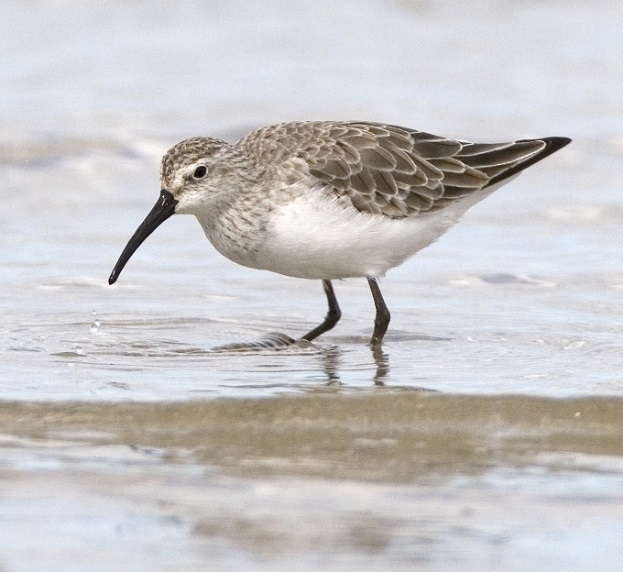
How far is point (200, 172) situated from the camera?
8883 mm

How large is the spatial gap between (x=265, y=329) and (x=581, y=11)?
36.8 ft

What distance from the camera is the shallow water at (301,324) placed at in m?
5.44

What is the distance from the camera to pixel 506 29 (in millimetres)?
18469

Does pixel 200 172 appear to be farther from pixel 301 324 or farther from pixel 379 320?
pixel 379 320

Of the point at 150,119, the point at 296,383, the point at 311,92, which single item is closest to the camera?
the point at 296,383

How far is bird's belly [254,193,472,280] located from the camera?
8.56 metres

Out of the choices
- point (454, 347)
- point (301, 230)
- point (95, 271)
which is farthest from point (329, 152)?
point (95, 271)

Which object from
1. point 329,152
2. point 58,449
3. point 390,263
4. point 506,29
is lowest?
point 58,449

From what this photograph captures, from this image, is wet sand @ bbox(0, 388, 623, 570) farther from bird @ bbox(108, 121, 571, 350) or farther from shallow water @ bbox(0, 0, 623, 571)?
bird @ bbox(108, 121, 571, 350)

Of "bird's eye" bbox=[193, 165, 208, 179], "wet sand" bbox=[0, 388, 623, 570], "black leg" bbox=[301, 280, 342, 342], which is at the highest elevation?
"bird's eye" bbox=[193, 165, 208, 179]

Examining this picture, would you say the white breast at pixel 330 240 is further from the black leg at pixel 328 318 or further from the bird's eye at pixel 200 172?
the bird's eye at pixel 200 172

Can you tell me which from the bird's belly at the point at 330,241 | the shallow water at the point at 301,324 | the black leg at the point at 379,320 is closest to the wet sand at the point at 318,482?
the shallow water at the point at 301,324

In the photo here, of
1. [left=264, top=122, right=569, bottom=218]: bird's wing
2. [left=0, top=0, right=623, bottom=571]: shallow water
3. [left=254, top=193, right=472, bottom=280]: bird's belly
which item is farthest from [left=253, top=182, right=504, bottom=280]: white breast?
[left=0, top=0, right=623, bottom=571]: shallow water

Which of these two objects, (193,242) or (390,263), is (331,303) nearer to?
(390,263)
